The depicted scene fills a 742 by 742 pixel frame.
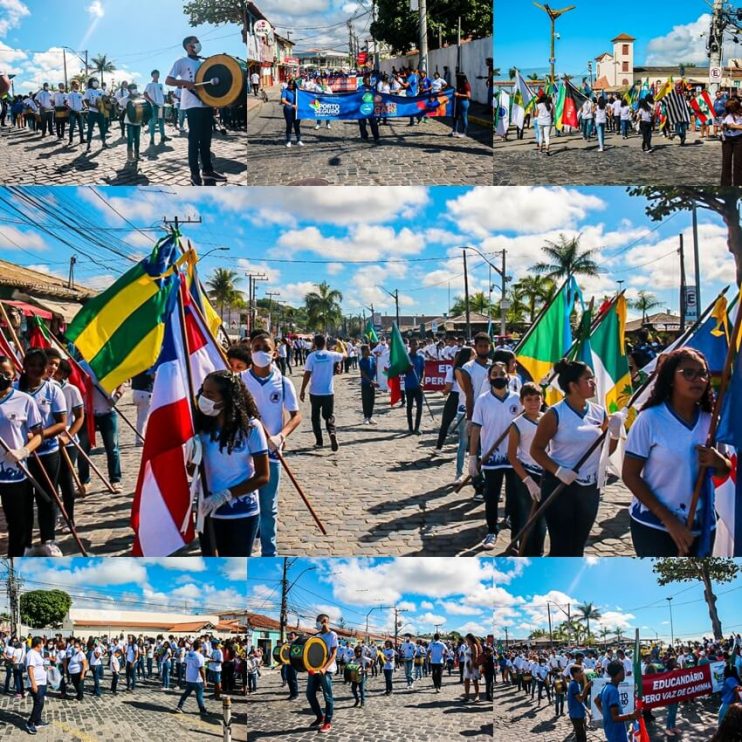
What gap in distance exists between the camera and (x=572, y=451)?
15.0 feet

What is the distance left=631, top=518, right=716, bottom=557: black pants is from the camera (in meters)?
4.11

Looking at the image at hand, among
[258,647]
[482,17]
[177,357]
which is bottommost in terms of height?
[258,647]

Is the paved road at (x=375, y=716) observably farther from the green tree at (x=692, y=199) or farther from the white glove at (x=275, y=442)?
the green tree at (x=692, y=199)

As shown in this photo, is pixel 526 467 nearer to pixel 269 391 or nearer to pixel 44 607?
pixel 269 391

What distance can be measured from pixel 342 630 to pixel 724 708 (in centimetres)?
261

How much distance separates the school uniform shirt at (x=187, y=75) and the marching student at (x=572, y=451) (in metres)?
4.96

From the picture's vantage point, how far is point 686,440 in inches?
157

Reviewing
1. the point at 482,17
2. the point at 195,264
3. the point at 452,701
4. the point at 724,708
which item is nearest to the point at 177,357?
the point at 195,264

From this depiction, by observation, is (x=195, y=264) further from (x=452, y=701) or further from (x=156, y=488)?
(x=452, y=701)

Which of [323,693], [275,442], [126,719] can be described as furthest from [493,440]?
[126,719]

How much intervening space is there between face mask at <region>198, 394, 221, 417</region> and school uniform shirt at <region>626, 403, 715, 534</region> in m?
2.30

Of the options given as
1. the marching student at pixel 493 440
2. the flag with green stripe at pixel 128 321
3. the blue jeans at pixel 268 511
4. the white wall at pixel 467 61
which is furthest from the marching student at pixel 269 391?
the white wall at pixel 467 61

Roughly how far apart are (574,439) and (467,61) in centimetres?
551

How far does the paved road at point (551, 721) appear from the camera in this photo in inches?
194
